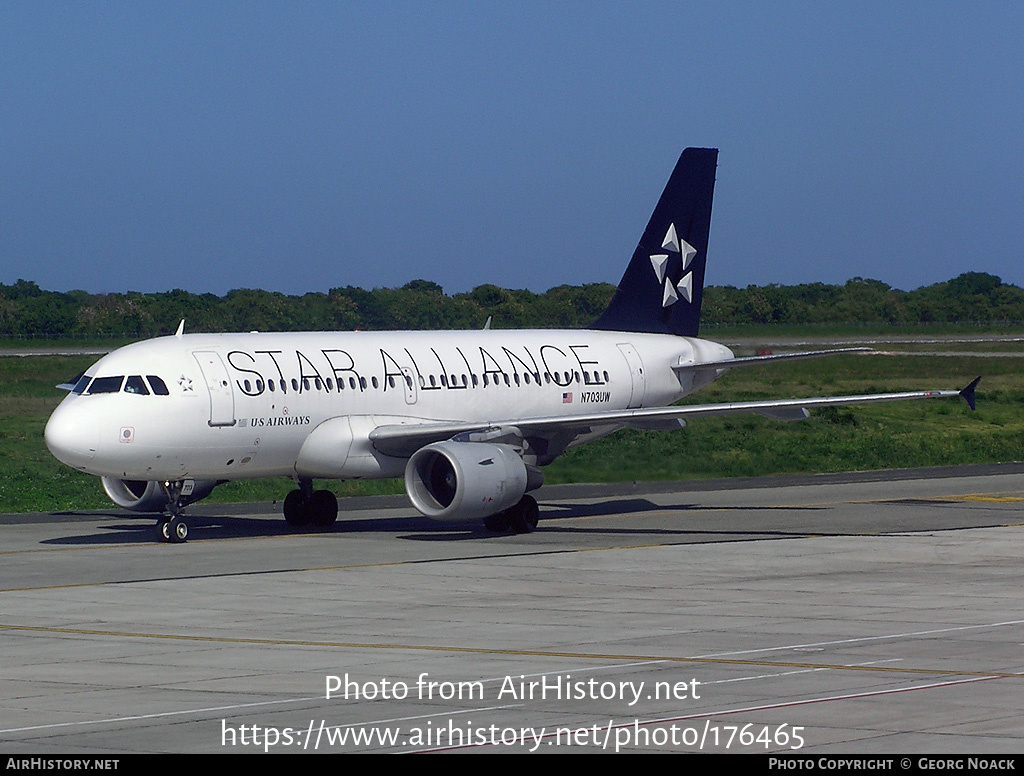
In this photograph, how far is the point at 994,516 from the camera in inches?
1467

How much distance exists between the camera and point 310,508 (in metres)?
36.6

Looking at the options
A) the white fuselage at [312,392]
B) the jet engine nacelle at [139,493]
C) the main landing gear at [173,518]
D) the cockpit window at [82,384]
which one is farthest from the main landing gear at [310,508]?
the cockpit window at [82,384]

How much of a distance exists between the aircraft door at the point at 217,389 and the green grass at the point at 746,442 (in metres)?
9.71

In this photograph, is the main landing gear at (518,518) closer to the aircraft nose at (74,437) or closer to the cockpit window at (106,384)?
the cockpit window at (106,384)

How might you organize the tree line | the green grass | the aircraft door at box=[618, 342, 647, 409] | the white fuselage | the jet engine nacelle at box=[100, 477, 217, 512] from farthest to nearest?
the tree line
the green grass
the aircraft door at box=[618, 342, 647, 409]
the jet engine nacelle at box=[100, 477, 217, 512]
the white fuselage

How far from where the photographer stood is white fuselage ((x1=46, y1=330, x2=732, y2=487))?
31875 mm

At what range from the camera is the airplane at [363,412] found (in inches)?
1264

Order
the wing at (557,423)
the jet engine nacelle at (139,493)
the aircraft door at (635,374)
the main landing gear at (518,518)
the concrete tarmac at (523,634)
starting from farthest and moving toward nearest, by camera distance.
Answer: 1. the aircraft door at (635,374)
2. the jet engine nacelle at (139,493)
3. the main landing gear at (518,518)
4. the wing at (557,423)
5. the concrete tarmac at (523,634)

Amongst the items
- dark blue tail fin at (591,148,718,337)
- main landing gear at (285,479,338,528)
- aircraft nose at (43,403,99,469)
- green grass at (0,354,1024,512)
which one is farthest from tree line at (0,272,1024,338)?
aircraft nose at (43,403,99,469)

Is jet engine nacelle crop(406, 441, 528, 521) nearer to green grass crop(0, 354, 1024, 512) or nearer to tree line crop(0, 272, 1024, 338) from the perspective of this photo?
green grass crop(0, 354, 1024, 512)

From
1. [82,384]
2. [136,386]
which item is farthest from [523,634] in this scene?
[82,384]

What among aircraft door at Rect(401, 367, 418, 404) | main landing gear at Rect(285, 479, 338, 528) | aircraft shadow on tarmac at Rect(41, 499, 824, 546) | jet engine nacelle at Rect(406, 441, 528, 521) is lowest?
aircraft shadow on tarmac at Rect(41, 499, 824, 546)

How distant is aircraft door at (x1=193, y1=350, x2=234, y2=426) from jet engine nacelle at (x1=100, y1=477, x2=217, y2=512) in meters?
2.68
